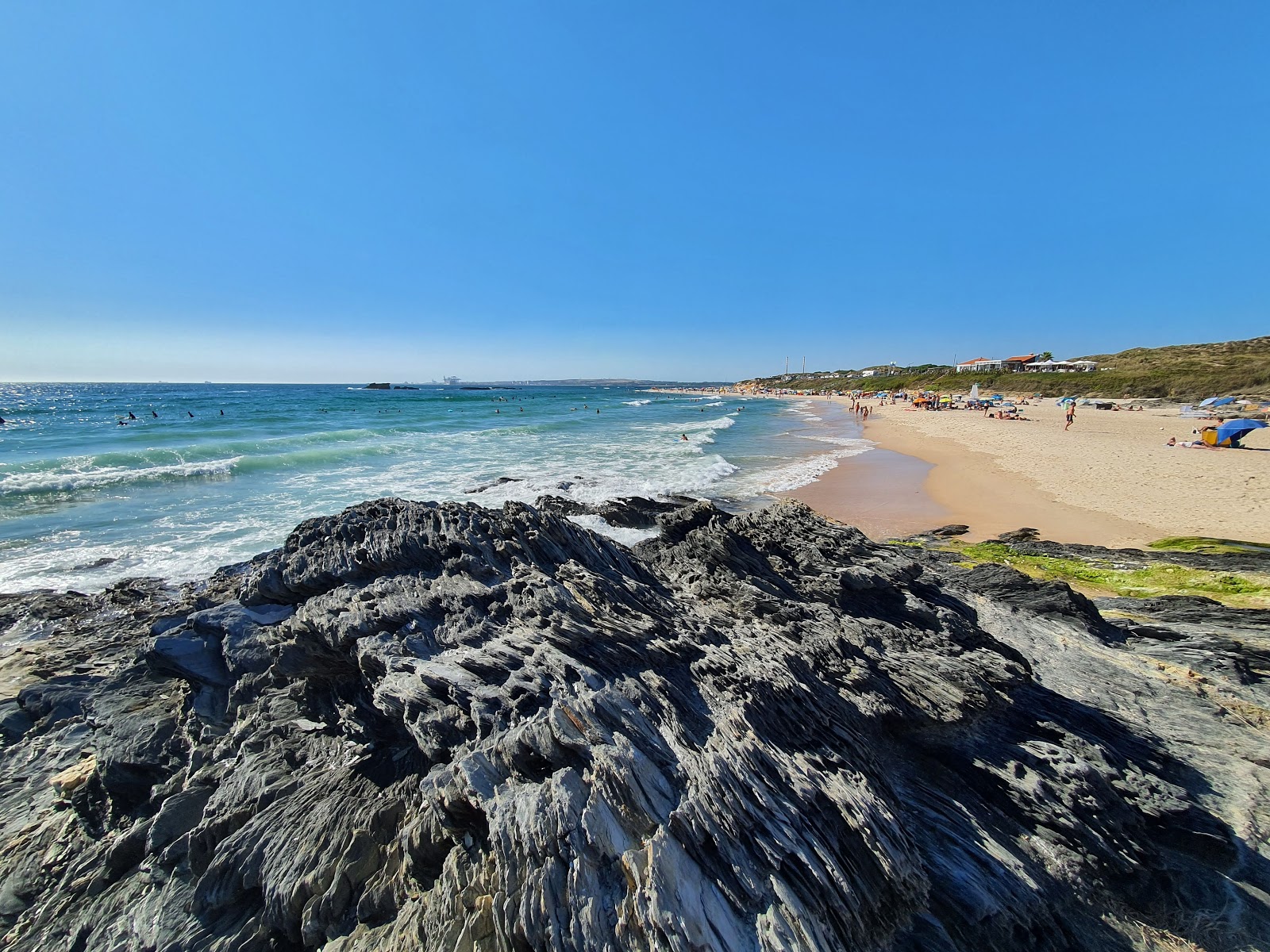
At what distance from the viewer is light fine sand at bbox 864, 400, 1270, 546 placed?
13.0 m

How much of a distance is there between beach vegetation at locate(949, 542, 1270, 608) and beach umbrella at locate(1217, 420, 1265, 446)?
21.9 metres

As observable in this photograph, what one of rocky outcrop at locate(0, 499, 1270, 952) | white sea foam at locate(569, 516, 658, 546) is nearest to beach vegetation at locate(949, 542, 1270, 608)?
rocky outcrop at locate(0, 499, 1270, 952)

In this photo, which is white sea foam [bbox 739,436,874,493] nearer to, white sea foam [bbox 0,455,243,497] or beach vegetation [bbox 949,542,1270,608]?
beach vegetation [bbox 949,542,1270,608]

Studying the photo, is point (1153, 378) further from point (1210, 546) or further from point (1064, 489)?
point (1210, 546)

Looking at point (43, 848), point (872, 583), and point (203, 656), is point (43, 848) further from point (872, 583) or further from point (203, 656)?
point (872, 583)

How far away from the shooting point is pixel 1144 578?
9.05m

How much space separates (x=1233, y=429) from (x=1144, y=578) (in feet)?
77.7

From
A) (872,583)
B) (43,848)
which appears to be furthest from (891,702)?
(43,848)

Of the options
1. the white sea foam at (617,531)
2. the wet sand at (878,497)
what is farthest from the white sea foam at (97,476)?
the wet sand at (878,497)

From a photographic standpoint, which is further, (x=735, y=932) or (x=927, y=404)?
(x=927, y=404)

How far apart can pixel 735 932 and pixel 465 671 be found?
2.70 metres

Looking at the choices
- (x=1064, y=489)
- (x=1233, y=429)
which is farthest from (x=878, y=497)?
(x=1233, y=429)

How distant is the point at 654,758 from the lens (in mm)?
3342

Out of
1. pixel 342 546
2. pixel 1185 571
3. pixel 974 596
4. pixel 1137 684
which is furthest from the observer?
pixel 1185 571
